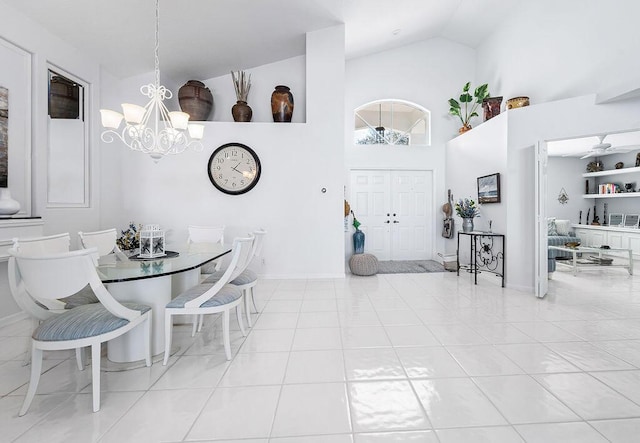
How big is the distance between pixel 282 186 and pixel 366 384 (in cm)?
339

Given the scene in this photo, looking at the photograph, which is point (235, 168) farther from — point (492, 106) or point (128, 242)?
point (492, 106)

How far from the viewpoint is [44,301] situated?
199 centimetres

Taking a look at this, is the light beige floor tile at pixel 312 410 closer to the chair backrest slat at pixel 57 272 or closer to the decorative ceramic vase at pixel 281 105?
the chair backrest slat at pixel 57 272

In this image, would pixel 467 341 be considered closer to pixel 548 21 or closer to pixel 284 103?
pixel 284 103

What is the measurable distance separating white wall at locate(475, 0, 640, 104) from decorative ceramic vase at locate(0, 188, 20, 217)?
6.44 meters

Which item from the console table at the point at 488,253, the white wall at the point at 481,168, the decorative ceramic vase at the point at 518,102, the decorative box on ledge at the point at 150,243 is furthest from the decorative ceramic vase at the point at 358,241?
the decorative box on ledge at the point at 150,243

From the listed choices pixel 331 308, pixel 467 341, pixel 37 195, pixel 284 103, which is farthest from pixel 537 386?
pixel 37 195

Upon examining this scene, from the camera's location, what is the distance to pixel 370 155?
6316mm

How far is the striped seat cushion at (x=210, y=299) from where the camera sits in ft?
7.00

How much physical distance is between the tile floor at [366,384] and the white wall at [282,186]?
5.38 feet

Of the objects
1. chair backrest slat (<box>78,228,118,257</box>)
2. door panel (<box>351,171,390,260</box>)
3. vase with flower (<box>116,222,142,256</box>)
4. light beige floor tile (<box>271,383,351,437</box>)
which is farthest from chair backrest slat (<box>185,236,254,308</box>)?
door panel (<box>351,171,390,260</box>)

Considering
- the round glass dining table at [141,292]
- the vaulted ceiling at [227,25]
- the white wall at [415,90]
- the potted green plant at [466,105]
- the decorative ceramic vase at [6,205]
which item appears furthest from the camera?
the white wall at [415,90]

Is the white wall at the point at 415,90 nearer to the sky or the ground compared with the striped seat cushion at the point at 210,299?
nearer to the sky

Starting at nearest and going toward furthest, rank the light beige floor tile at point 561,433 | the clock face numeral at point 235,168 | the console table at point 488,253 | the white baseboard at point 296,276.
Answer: the light beige floor tile at point 561,433
the console table at point 488,253
the clock face numeral at point 235,168
the white baseboard at point 296,276
